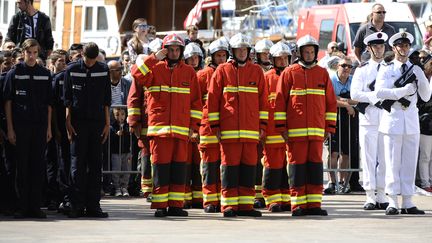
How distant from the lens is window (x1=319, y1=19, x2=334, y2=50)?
32.4m

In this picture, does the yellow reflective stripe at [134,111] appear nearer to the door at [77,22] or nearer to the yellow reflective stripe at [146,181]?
the yellow reflective stripe at [146,181]

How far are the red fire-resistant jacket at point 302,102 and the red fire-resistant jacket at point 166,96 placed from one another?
121cm

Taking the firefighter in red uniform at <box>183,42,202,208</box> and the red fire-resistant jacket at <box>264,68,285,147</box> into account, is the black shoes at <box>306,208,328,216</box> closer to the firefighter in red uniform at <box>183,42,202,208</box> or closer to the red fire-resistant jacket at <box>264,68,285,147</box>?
the red fire-resistant jacket at <box>264,68,285,147</box>

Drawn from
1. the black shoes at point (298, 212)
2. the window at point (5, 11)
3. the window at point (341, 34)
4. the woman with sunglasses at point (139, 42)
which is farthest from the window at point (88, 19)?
the black shoes at point (298, 212)

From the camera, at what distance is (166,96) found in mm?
17219

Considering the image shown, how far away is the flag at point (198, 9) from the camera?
40150 millimetres

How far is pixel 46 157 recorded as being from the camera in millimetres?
18219

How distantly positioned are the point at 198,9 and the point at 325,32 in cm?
884

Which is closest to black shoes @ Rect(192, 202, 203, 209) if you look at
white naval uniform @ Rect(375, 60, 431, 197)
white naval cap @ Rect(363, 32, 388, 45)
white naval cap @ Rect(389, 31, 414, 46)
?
white naval uniform @ Rect(375, 60, 431, 197)

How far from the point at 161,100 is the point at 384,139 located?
2.99 m

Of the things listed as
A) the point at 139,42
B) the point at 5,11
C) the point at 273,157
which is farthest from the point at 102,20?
the point at 273,157

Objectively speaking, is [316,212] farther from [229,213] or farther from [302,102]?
[302,102]

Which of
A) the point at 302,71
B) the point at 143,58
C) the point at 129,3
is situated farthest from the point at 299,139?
the point at 129,3

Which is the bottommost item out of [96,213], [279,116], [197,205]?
[96,213]
